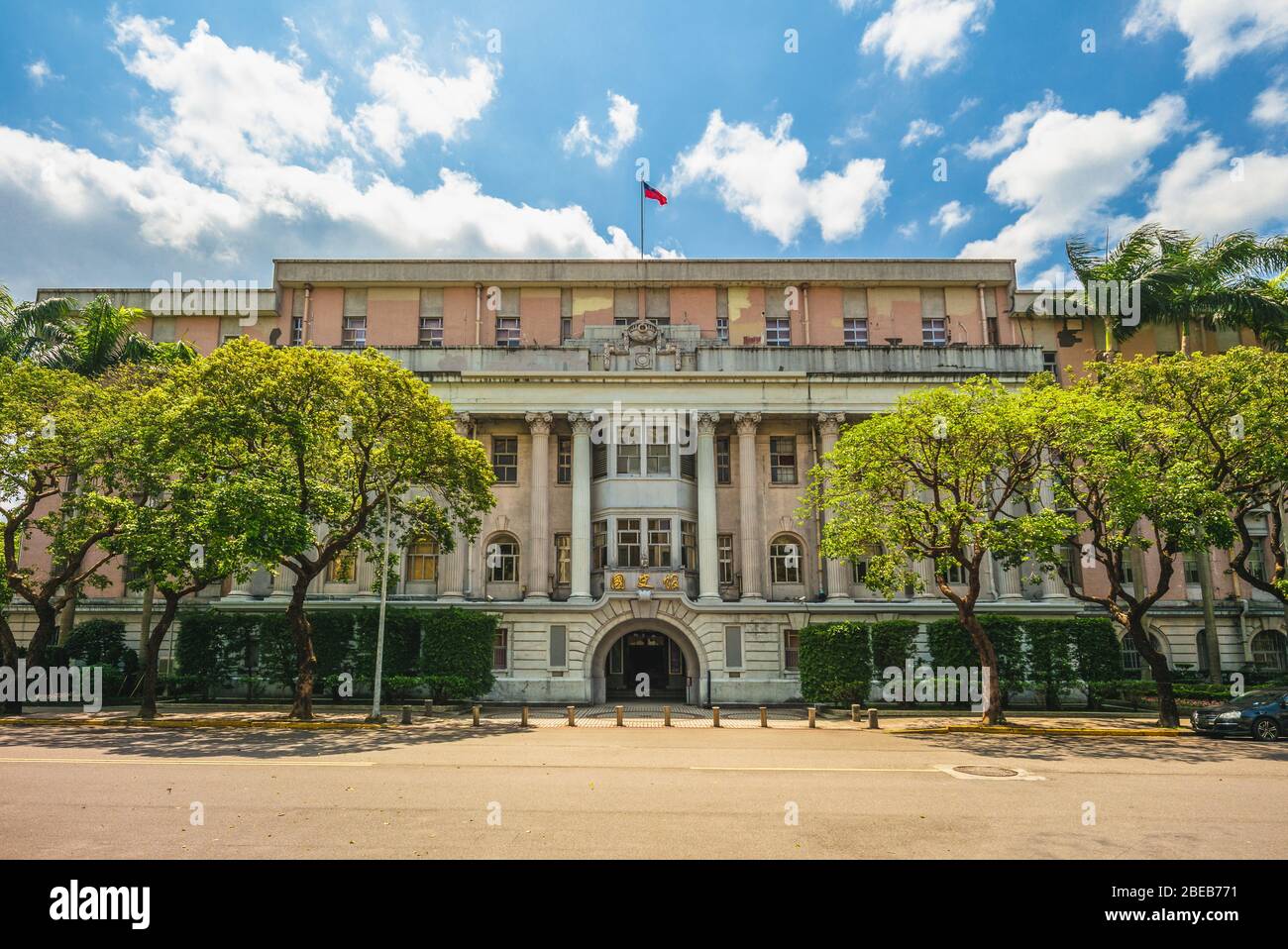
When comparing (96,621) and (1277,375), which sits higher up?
(1277,375)

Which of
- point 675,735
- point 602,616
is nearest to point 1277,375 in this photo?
point 675,735

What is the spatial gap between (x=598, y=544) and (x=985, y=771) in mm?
20139

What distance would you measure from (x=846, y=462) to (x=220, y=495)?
17812mm

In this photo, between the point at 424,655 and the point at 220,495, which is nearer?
the point at 220,495

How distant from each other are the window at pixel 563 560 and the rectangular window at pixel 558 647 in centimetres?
247

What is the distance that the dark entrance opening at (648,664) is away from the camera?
3728 centimetres

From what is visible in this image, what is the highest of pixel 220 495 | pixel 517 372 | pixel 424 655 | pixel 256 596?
pixel 517 372

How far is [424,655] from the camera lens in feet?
99.7

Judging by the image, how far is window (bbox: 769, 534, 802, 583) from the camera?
115ft

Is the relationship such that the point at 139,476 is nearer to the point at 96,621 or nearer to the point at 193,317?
the point at 96,621

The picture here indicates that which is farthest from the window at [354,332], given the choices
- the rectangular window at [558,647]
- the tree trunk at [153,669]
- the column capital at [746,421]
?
the column capital at [746,421]

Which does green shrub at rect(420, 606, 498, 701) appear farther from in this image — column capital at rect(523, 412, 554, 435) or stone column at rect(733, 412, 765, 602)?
stone column at rect(733, 412, 765, 602)

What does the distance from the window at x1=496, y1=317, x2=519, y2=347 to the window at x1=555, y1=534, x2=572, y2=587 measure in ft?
32.1

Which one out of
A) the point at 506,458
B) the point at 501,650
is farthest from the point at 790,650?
the point at 506,458
